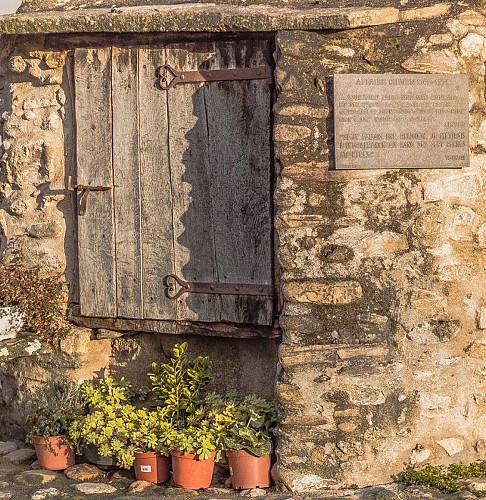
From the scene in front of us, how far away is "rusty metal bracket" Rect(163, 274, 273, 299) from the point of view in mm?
6312

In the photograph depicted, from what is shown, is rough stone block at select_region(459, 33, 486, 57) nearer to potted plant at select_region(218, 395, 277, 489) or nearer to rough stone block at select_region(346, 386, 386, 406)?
rough stone block at select_region(346, 386, 386, 406)

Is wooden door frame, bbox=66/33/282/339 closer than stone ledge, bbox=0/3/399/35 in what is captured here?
No

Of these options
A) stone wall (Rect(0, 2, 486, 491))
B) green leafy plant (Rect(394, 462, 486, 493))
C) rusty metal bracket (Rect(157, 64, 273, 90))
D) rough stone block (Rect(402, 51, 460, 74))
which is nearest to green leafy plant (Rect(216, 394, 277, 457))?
stone wall (Rect(0, 2, 486, 491))

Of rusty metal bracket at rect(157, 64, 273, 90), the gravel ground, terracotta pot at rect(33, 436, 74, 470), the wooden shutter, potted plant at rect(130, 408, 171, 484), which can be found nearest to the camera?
the gravel ground

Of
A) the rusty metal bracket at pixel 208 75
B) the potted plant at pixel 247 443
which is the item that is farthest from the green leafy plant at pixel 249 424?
the rusty metal bracket at pixel 208 75

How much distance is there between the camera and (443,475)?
19.1 ft

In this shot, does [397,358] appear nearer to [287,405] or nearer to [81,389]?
[287,405]

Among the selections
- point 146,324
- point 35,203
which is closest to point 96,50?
point 35,203

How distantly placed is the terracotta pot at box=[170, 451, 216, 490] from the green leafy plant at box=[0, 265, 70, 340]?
1.32 m

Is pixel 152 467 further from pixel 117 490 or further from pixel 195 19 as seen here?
pixel 195 19

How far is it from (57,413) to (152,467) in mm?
777

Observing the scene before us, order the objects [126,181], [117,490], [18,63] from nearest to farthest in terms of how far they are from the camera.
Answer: [117,490] → [126,181] → [18,63]

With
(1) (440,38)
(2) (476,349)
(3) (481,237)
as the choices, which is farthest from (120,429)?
(1) (440,38)

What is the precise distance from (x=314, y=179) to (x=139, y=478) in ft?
6.69
